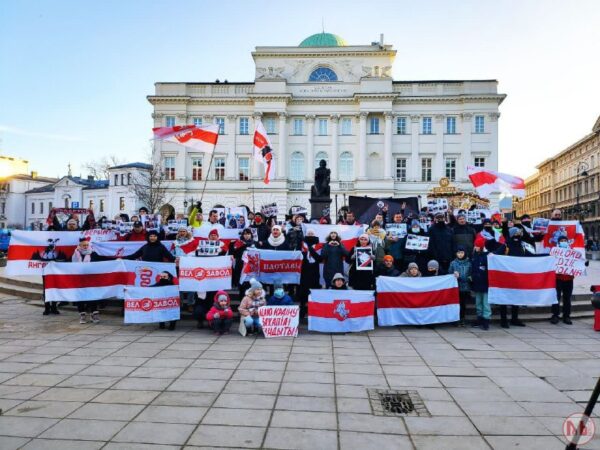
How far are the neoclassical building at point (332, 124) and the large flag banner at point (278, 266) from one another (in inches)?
1701

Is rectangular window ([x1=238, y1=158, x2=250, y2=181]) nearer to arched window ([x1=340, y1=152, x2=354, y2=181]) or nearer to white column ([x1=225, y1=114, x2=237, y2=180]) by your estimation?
white column ([x1=225, y1=114, x2=237, y2=180])

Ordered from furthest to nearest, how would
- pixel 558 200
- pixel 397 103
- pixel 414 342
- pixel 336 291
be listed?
pixel 558 200, pixel 397 103, pixel 336 291, pixel 414 342

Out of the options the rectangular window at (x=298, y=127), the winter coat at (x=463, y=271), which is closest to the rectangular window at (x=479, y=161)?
the rectangular window at (x=298, y=127)

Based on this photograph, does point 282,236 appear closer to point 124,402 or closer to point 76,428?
point 124,402

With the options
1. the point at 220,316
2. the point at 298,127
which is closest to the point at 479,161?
the point at 298,127

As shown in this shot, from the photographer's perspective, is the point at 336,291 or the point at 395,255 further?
the point at 395,255

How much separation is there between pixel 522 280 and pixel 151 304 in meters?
8.36

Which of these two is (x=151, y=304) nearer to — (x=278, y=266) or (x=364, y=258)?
(x=278, y=266)

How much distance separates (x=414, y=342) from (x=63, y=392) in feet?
20.0

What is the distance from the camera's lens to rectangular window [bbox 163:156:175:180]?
Answer: 57.0 m

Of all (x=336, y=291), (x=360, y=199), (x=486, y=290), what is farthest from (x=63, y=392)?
(x=360, y=199)

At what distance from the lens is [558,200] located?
9444 centimetres

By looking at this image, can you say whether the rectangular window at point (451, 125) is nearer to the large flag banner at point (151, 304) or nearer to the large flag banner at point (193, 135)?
the large flag banner at point (193, 135)

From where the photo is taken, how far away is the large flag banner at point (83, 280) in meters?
10.4
